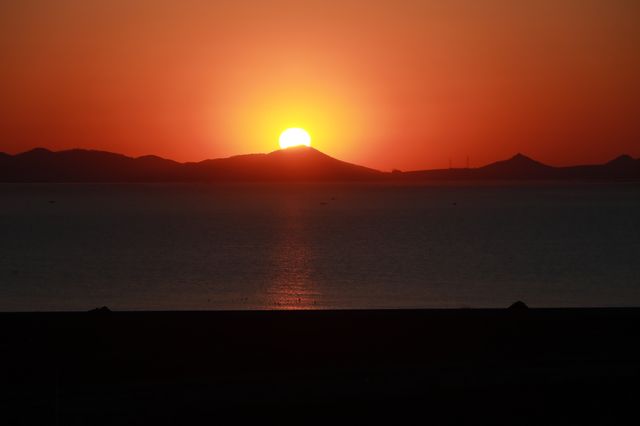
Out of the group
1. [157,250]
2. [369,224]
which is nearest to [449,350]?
[157,250]

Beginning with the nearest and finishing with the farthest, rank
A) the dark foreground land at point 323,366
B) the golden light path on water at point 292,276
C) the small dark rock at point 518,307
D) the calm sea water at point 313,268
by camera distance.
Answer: the dark foreground land at point 323,366
the small dark rock at point 518,307
the golden light path on water at point 292,276
the calm sea water at point 313,268

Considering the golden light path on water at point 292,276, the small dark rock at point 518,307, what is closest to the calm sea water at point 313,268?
the golden light path on water at point 292,276

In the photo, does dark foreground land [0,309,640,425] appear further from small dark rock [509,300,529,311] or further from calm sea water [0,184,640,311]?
calm sea water [0,184,640,311]

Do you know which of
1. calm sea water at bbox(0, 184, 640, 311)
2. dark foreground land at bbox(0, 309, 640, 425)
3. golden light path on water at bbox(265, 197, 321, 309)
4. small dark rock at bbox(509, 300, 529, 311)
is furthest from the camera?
calm sea water at bbox(0, 184, 640, 311)

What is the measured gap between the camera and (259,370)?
1038 centimetres

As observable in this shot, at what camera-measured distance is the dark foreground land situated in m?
8.17

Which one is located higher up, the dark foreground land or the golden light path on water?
the dark foreground land

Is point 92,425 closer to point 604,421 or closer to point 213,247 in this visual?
point 604,421

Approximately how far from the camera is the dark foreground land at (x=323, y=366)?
26.8ft

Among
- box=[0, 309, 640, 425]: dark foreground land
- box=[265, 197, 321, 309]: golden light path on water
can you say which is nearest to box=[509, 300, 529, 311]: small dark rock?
box=[0, 309, 640, 425]: dark foreground land

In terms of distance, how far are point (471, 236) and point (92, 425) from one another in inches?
2953

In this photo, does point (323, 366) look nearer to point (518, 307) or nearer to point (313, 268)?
point (518, 307)

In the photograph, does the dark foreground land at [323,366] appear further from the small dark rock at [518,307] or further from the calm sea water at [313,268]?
the calm sea water at [313,268]

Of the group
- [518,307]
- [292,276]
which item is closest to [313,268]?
[292,276]
